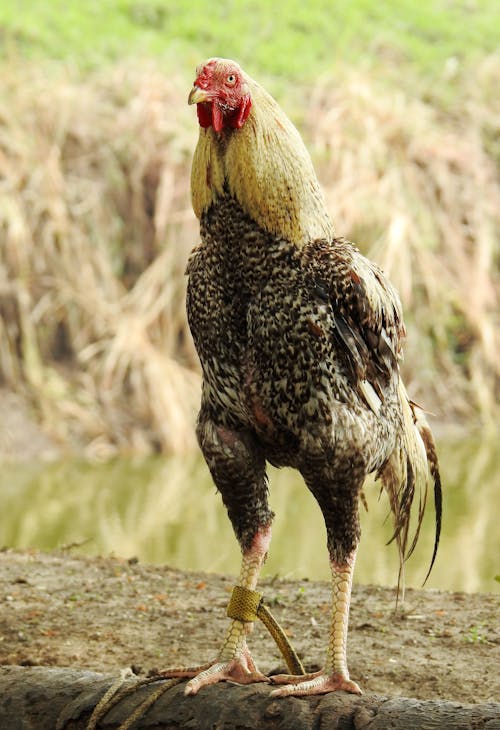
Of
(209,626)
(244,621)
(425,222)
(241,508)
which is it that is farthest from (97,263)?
(244,621)

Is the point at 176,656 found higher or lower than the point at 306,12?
lower

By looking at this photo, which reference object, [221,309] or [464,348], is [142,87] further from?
[221,309]

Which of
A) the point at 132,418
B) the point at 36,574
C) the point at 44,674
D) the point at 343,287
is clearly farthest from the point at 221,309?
the point at 132,418

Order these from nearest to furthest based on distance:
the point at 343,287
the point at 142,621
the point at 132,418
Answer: the point at 343,287 < the point at 142,621 < the point at 132,418

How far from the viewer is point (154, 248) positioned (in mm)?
11258

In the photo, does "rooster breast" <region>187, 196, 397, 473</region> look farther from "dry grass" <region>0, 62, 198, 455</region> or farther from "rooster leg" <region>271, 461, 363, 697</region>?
"dry grass" <region>0, 62, 198, 455</region>

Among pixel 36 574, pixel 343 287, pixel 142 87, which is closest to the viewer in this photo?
pixel 343 287

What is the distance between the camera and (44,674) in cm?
311

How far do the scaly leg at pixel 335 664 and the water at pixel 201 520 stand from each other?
8.15ft

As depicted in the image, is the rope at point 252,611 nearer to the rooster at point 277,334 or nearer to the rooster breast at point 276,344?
the rooster at point 277,334

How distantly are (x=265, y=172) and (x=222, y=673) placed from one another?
52.3 inches

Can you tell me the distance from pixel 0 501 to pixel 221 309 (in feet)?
18.7

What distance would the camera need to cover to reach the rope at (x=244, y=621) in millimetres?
2920

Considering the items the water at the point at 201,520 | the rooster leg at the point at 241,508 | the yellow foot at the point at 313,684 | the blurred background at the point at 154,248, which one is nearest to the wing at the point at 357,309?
the rooster leg at the point at 241,508
